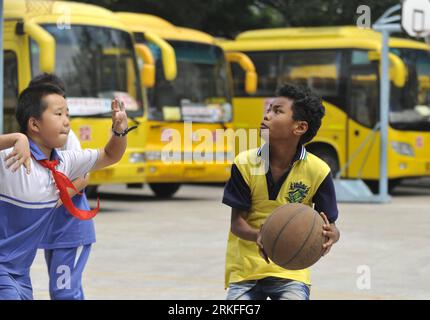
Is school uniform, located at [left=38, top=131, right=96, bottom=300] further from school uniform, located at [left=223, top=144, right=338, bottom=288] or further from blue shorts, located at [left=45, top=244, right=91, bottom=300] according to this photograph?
school uniform, located at [left=223, top=144, right=338, bottom=288]

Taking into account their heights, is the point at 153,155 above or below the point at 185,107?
below

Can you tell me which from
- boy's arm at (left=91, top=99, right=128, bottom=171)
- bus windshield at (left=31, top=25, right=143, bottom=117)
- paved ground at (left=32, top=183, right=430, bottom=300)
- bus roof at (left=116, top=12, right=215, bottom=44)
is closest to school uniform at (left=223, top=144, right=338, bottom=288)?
boy's arm at (left=91, top=99, right=128, bottom=171)

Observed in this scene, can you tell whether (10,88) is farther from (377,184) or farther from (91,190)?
(377,184)

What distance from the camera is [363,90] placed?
20938 millimetres

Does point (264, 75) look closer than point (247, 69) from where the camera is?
No

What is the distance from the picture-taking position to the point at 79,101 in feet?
52.4

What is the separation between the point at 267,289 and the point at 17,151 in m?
1.26

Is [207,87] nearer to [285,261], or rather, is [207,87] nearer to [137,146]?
[137,146]

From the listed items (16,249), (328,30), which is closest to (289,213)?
(16,249)

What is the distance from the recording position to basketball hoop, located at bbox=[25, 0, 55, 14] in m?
15.7

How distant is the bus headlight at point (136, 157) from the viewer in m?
16.6

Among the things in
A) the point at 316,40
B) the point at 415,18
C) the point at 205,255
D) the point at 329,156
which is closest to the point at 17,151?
the point at 205,255

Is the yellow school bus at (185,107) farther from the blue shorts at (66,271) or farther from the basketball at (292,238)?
the basketball at (292,238)
